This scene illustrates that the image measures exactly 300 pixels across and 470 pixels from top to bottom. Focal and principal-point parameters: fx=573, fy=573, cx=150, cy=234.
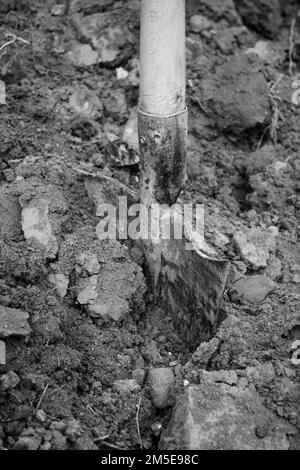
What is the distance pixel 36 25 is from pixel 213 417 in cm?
293

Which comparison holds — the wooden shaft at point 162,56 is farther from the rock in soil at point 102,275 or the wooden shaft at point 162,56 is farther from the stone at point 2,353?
the stone at point 2,353

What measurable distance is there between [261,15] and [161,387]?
10.6ft

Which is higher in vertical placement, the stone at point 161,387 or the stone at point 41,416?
the stone at point 41,416

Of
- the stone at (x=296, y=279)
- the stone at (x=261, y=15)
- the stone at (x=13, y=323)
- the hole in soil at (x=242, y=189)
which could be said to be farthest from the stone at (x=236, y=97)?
the stone at (x=13, y=323)

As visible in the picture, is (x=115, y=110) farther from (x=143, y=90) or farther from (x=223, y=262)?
(x=223, y=262)

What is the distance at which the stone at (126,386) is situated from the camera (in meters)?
2.58

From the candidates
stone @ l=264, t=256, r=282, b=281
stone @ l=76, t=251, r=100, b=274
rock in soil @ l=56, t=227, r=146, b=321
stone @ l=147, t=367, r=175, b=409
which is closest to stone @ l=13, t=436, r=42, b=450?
stone @ l=147, t=367, r=175, b=409

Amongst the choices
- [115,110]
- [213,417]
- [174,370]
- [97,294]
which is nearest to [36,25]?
[115,110]

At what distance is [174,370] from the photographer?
268cm

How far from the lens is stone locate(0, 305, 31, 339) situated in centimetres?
241

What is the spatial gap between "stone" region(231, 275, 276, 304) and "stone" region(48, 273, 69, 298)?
0.85 metres

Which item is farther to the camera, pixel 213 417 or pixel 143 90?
pixel 143 90

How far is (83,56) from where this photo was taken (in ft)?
12.8

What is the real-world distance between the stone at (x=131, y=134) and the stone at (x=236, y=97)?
55 centimetres
